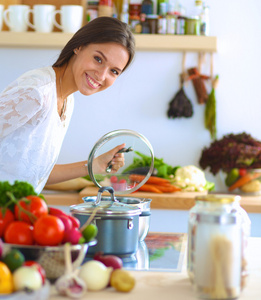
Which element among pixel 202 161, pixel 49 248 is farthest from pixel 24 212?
pixel 202 161

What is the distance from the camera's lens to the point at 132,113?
133 inches

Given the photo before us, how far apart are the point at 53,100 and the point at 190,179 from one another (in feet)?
4.31

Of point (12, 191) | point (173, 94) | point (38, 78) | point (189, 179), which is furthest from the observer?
point (173, 94)

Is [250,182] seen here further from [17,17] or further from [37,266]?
[37,266]

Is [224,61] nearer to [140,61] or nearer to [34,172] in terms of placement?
[140,61]

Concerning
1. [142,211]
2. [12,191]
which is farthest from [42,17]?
[12,191]

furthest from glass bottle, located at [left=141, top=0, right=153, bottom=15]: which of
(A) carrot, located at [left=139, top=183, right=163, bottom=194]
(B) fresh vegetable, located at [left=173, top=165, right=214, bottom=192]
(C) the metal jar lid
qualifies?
(C) the metal jar lid

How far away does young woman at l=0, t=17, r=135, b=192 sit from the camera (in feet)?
5.82

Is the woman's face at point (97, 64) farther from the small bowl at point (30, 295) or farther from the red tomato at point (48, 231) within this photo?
the small bowl at point (30, 295)

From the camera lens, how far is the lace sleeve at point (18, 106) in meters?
1.76

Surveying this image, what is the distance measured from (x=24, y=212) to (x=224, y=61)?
2557mm

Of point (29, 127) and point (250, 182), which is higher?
point (29, 127)

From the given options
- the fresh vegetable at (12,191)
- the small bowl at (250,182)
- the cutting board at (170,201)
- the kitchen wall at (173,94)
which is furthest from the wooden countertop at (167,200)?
the fresh vegetable at (12,191)

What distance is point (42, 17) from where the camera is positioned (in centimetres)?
317
